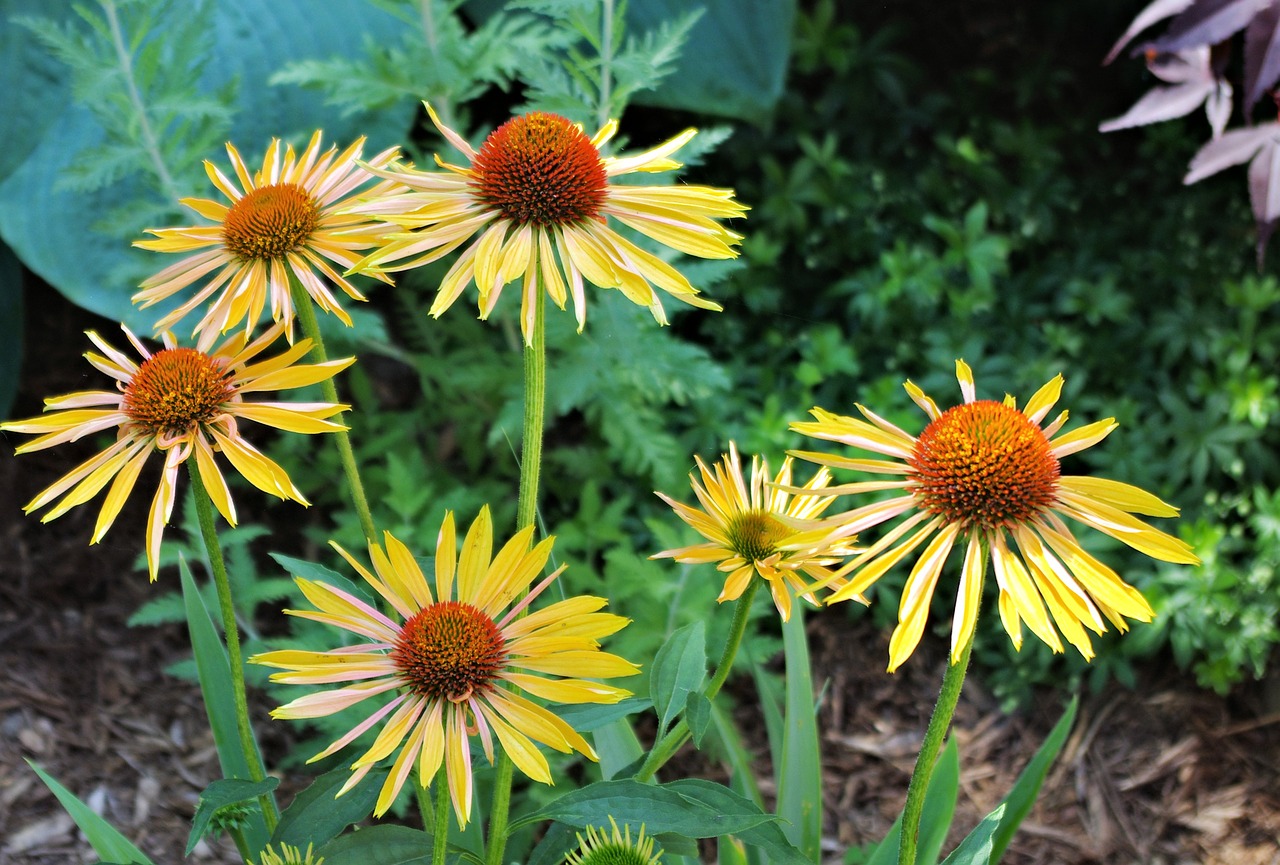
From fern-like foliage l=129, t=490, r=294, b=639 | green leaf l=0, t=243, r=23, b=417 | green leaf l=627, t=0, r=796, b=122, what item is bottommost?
fern-like foliage l=129, t=490, r=294, b=639

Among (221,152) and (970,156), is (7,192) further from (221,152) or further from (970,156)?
(970,156)

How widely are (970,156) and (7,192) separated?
203 cm

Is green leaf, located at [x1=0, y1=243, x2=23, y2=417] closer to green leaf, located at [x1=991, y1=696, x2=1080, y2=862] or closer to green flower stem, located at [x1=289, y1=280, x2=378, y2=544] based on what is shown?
green flower stem, located at [x1=289, y1=280, x2=378, y2=544]

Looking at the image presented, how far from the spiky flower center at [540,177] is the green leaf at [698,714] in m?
0.35

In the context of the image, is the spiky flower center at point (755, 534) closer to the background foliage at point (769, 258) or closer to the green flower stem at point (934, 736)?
the green flower stem at point (934, 736)

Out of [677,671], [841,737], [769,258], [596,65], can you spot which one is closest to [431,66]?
[596,65]

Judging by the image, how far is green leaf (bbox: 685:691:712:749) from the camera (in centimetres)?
77

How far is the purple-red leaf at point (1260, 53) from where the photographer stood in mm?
1537

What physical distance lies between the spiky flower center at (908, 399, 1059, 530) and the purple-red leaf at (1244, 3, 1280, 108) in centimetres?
100

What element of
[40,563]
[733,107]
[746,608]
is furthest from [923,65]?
[746,608]

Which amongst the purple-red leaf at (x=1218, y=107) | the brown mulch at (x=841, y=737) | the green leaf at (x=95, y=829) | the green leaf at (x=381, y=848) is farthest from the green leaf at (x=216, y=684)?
the purple-red leaf at (x=1218, y=107)

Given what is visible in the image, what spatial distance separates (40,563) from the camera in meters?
2.24

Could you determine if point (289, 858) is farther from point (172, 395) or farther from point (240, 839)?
point (172, 395)

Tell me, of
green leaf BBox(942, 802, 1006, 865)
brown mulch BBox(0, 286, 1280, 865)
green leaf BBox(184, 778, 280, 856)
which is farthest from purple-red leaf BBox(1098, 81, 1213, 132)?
green leaf BBox(184, 778, 280, 856)
